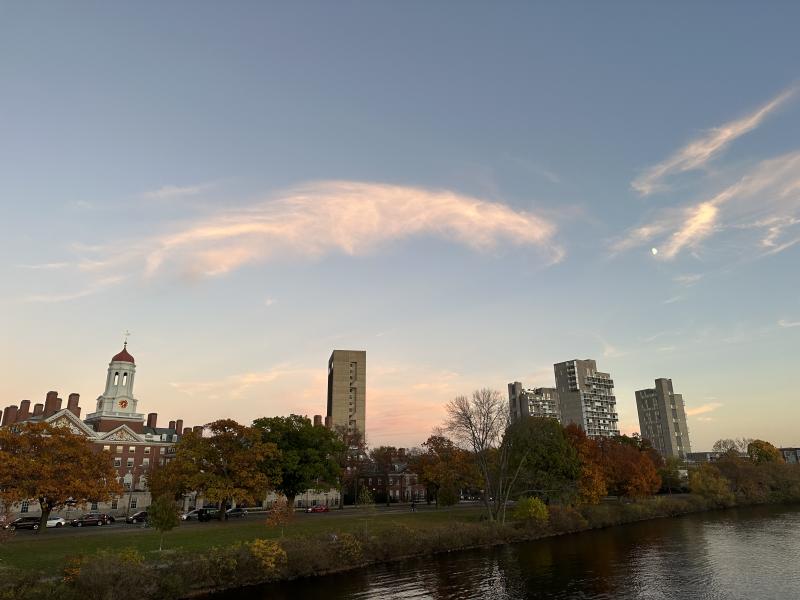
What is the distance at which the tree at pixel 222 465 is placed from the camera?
70.8m

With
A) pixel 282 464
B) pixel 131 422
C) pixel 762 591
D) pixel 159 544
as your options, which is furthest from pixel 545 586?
pixel 131 422

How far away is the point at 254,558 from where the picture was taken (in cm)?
4431

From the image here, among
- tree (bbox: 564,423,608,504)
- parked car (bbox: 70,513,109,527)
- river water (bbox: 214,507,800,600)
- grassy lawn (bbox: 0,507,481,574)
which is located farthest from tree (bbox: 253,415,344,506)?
tree (bbox: 564,423,608,504)

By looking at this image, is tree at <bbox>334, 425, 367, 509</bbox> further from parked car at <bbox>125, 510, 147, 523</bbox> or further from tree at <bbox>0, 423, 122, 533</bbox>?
tree at <bbox>0, 423, 122, 533</bbox>

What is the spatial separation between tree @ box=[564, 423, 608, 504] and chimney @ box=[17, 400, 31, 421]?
116 m

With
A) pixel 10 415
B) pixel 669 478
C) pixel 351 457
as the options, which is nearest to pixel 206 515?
pixel 351 457

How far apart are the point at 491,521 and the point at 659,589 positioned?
3417 cm

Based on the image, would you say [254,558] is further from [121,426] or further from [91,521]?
[121,426]

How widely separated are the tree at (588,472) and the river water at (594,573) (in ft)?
58.9

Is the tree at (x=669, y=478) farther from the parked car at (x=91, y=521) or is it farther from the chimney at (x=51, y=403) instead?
the chimney at (x=51, y=403)

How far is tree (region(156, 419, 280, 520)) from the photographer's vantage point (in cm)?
7081

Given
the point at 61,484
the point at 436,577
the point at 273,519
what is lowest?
the point at 436,577

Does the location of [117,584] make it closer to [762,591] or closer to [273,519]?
[273,519]

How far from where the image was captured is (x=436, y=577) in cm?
4653
